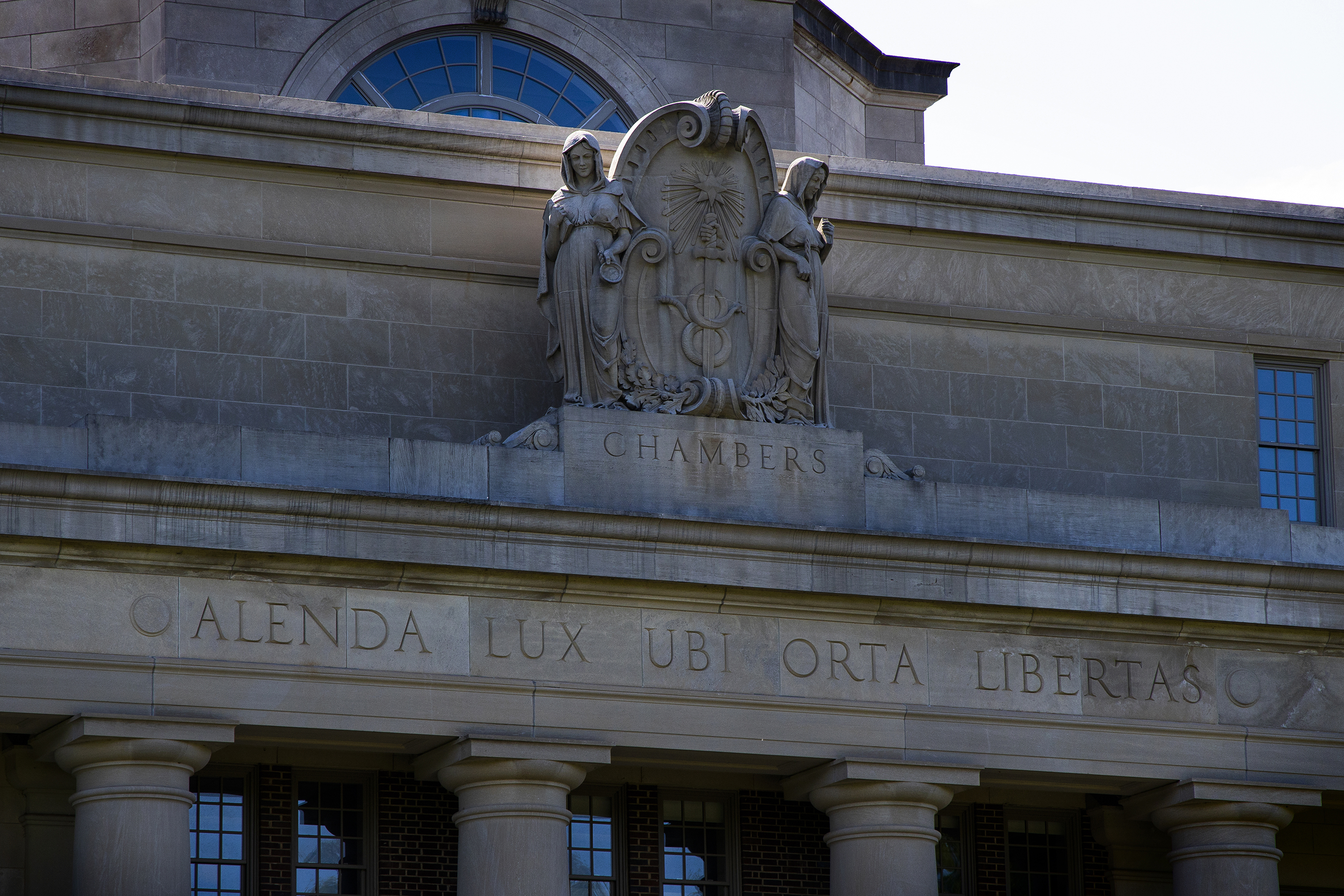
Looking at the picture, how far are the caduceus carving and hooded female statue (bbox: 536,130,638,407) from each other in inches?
23.7

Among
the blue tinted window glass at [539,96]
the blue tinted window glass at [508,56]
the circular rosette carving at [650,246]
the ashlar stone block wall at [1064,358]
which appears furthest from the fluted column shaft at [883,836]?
the blue tinted window glass at [508,56]

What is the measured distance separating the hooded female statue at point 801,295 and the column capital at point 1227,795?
203 inches

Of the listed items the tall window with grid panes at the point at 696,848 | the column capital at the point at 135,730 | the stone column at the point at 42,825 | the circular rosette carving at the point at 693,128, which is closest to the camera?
the column capital at the point at 135,730

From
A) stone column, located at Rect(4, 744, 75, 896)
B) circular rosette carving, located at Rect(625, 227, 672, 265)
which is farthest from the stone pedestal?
stone column, located at Rect(4, 744, 75, 896)

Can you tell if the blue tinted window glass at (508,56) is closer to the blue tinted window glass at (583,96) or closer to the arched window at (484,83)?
the arched window at (484,83)

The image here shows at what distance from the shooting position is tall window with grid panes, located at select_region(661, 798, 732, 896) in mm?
24562

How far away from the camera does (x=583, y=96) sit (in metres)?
31.7

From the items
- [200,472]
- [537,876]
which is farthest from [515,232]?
[537,876]

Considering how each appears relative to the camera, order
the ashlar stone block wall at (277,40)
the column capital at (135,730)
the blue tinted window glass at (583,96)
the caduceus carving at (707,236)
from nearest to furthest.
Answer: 1. the column capital at (135,730)
2. the caduceus carving at (707,236)
3. the ashlar stone block wall at (277,40)
4. the blue tinted window glass at (583,96)

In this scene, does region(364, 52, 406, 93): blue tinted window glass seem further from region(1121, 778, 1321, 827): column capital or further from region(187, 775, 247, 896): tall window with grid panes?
region(1121, 778, 1321, 827): column capital

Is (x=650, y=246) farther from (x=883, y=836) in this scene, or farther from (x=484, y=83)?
(x=484, y=83)

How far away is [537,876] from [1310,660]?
864cm

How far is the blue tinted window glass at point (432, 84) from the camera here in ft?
101

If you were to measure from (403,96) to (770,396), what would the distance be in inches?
365
